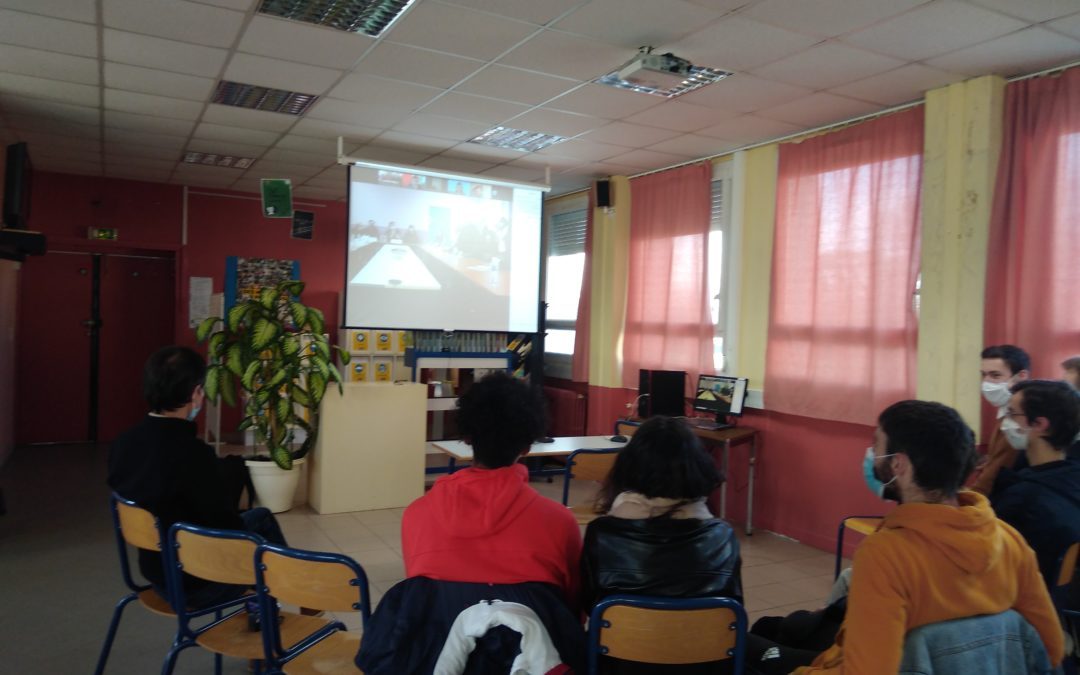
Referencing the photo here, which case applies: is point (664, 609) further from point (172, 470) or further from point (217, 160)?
Answer: point (217, 160)

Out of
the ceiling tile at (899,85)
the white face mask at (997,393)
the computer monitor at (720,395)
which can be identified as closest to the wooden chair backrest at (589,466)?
the computer monitor at (720,395)

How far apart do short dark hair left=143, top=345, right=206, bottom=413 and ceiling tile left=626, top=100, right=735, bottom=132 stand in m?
3.20

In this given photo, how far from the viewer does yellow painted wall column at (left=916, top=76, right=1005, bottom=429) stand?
3867mm

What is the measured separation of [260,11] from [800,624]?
11.1 ft

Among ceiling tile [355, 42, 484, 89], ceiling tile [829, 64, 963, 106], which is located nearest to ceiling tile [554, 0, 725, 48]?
ceiling tile [355, 42, 484, 89]

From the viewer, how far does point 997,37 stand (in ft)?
11.0

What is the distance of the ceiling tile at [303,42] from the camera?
11.7 feet

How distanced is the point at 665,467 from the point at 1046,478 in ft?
4.81

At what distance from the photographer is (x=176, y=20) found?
11.5ft

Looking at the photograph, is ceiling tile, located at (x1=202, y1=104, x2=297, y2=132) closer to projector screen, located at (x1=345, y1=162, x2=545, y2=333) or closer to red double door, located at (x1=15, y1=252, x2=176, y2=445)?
projector screen, located at (x1=345, y1=162, x2=545, y2=333)

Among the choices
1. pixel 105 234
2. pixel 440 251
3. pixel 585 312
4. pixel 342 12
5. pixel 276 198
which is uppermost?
pixel 342 12

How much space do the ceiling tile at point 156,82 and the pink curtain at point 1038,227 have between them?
4525 millimetres

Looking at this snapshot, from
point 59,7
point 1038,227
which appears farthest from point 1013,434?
point 59,7

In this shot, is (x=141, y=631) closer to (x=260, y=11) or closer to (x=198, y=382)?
(x=198, y=382)
